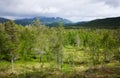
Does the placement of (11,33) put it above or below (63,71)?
above

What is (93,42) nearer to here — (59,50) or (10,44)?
(59,50)

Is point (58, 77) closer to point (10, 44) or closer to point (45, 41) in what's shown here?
point (10, 44)

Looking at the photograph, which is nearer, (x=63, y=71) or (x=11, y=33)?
(x=63, y=71)

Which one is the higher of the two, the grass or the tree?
the tree

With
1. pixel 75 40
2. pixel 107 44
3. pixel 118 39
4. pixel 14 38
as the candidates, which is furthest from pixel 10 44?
pixel 75 40

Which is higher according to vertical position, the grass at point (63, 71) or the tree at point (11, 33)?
the tree at point (11, 33)

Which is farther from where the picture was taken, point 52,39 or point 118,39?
point 52,39

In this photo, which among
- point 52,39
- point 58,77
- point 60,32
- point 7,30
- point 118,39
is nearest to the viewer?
point 58,77

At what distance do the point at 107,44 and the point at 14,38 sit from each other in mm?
37186

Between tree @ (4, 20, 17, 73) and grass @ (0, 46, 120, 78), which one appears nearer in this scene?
grass @ (0, 46, 120, 78)

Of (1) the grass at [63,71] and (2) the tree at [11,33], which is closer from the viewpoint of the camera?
(1) the grass at [63,71]

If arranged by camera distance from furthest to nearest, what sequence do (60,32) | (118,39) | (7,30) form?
(118,39) < (60,32) < (7,30)

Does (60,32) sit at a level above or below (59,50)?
above

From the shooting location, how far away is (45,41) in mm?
94188
